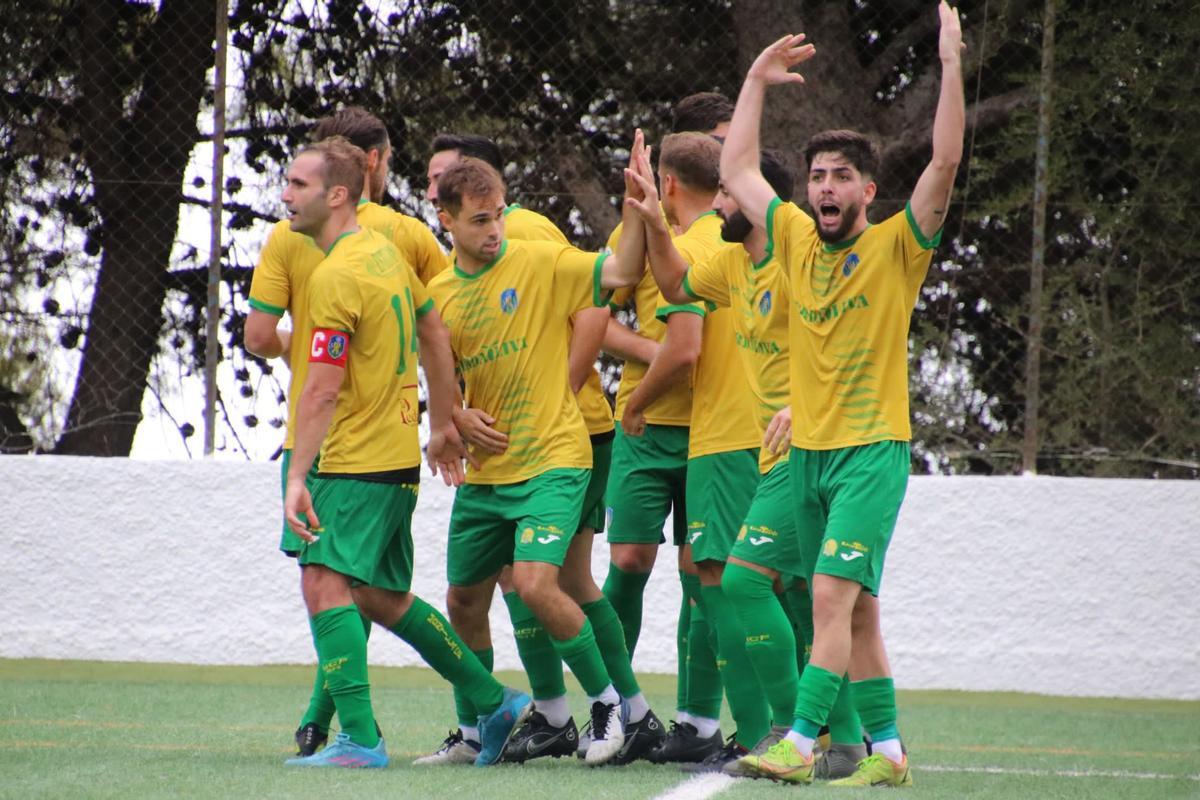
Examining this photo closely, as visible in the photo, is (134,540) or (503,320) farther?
(134,540)

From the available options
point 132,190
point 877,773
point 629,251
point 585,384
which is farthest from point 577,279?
point 132,190

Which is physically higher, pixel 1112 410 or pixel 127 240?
pixel 127 240

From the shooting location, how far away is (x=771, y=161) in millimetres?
5434

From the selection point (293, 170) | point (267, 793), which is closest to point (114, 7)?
point (293, 170)

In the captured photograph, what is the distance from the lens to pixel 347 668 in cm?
486

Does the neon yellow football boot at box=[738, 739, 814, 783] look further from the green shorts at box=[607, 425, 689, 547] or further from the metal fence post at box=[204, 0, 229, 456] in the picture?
the metal fence post at box=[204, 0, 229, 456]

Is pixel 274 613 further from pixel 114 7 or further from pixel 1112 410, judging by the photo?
pixel 1112 410

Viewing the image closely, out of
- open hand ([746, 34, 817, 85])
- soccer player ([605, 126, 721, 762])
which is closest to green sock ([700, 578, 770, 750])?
soccer player ([605, 126, 721, 762])

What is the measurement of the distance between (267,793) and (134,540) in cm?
470

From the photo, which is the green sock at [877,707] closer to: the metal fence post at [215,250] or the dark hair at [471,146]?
the dark hair at [471,146]

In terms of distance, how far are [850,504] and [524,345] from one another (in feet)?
4.03

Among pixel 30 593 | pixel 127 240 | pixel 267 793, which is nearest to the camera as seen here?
pixel 267 793

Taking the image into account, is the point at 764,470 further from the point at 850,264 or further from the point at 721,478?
the point at 850,264

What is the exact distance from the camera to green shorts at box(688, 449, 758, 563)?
5406 millimetres
